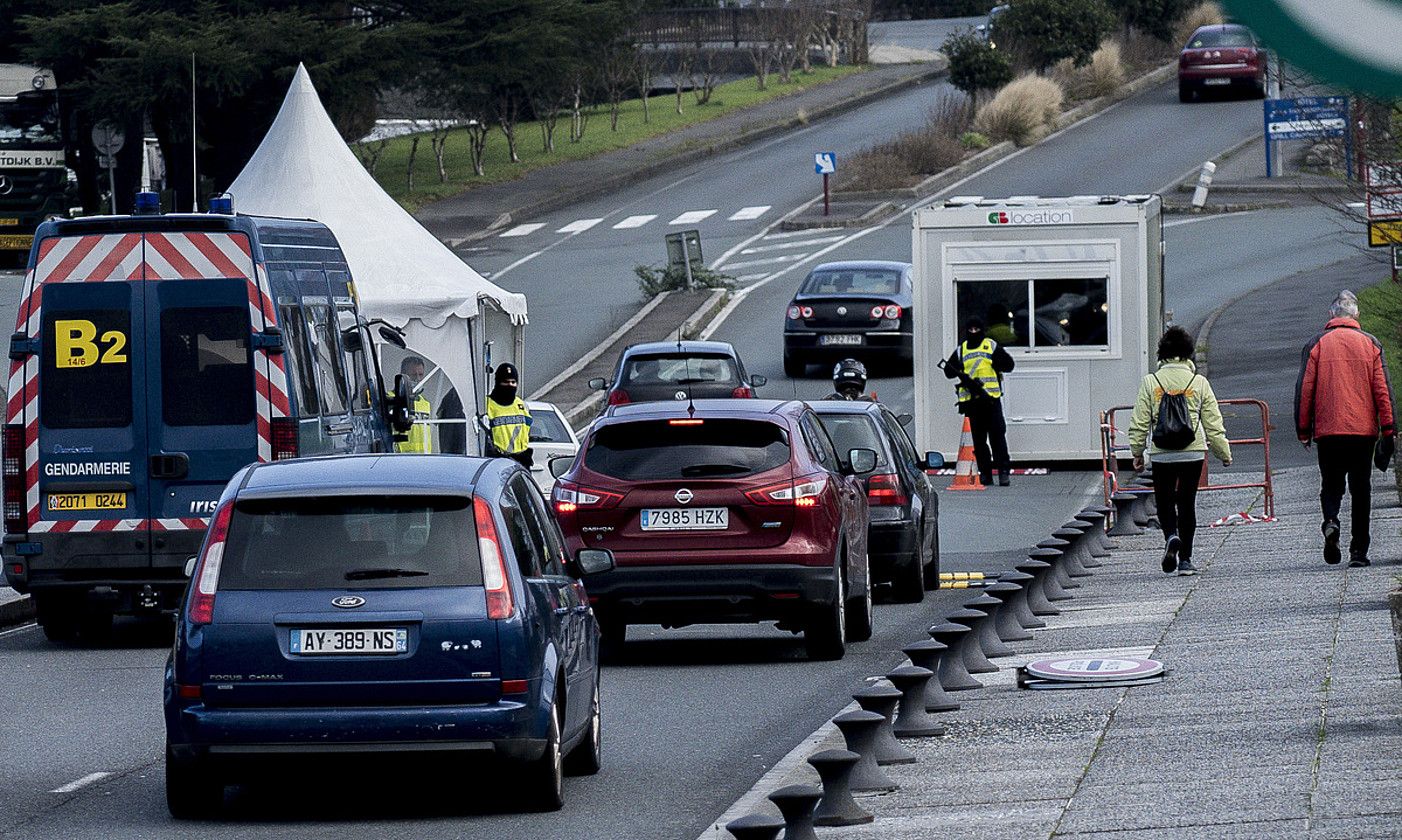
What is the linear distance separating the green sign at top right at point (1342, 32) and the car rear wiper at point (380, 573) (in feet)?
21.8

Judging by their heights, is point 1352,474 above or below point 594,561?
below

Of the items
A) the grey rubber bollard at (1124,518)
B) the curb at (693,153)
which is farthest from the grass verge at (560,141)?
the grey rubber bollard at (1124,518)

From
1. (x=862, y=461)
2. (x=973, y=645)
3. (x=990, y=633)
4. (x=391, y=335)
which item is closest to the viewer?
(x=973, y=645)

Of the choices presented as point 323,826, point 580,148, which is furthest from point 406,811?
point 580,148

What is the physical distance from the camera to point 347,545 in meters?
8.55

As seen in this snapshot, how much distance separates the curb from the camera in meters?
53.0

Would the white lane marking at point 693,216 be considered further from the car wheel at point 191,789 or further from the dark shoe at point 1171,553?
the car wheel at point 191,789

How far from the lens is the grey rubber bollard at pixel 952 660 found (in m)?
10.7

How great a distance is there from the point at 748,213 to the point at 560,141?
45.3ft

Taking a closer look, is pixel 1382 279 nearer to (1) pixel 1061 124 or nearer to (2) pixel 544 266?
(2) pixel 544 266

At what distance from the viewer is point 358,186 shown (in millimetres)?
25250

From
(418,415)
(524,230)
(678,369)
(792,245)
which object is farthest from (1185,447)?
(524,230)

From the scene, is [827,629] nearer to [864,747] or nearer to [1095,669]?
[1095,669]

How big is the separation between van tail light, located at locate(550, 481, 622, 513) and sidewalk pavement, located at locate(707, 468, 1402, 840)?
8.62 ft
